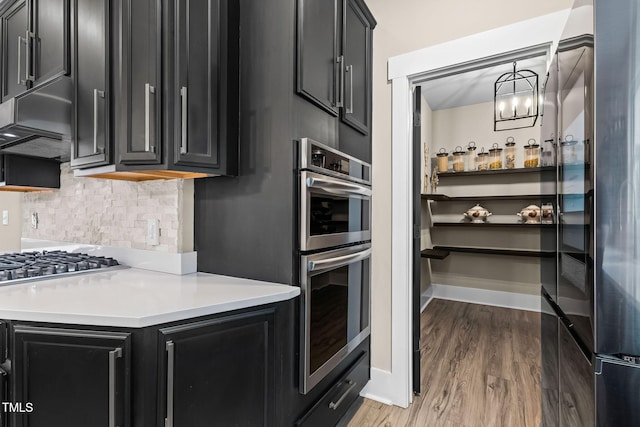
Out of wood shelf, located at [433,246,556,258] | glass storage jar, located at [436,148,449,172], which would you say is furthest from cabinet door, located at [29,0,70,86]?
wood shelf, located at [433,246,556,258]

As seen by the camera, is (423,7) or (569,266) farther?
(423,7)

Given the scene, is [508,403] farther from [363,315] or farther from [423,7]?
[423,7]

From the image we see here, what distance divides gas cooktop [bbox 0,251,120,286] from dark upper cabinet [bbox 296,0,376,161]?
4.62 feet

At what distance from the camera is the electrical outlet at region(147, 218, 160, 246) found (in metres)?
1.69

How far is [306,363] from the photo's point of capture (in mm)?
1386

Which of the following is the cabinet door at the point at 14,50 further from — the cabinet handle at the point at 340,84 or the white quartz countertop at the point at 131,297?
the cabinet handle at the point at 340,84

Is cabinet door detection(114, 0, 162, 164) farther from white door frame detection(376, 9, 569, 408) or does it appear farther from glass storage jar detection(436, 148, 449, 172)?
glass storage jar detection(436, 148, 449, 172)

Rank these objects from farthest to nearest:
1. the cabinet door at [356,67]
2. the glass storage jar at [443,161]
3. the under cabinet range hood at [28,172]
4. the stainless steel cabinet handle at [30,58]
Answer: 1. the glass storage jar at [443,161]
2. the under cabinet range hood at [28,172]
3. the cabinet door at [356,67]
4. the stainless steel cabinet handle at [30,58]

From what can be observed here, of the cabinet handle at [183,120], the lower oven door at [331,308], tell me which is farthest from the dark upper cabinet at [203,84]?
the lower oven door at [331,308]

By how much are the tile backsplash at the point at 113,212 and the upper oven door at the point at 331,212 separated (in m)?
0.68

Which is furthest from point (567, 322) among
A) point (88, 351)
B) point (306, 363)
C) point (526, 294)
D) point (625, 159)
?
point (526, 294)

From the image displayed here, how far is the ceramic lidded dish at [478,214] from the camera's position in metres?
4.13

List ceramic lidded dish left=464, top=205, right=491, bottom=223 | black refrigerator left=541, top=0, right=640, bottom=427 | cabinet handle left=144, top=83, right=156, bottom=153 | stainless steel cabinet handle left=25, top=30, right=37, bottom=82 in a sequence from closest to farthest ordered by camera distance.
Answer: black refrigerator left=541, top=0, right=640, bottom=427
cabinet handle left=144, top=83, right=156, bottom=153
stainless steel cabinet handle left=25, top=30, right=37, bottom=82
ceramic lidded dish left=464, top=205, right=491, bottom=223

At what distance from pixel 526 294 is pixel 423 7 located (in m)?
3.59
